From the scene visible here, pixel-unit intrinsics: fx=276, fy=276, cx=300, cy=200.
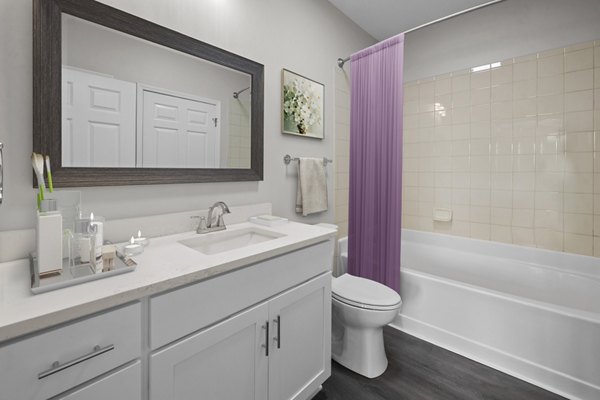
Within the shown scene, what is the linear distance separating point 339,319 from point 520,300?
1092 mm

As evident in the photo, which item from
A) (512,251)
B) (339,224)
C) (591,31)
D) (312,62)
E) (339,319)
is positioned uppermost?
(591,31)

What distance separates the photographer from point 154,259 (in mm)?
1002

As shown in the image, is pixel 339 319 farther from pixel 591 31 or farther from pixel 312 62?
pixel 591 31

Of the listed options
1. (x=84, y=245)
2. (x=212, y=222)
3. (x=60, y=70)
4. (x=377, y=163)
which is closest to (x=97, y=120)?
(x=60, y=70)

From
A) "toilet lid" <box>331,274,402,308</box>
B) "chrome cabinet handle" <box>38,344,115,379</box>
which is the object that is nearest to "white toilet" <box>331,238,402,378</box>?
"toilet lid" <box>331,274,402,308</box>

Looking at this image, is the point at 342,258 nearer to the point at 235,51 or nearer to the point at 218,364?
the point at 218,364

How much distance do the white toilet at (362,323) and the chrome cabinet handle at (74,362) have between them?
1.28m

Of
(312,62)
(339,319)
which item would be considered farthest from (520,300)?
(312,62)

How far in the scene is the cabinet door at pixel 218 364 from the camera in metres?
0.84

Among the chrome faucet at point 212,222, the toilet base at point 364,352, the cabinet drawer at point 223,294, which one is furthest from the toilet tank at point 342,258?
the chrome faucet at point 212,222

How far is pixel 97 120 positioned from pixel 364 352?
1.85m

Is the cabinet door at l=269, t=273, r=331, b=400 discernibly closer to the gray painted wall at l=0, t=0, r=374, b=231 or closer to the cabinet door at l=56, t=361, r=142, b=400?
the cabinet door at l=56, t=361, r=142, b=400

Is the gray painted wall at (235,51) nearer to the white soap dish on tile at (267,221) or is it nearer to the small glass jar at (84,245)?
the white soap dish on tile at (267,221)

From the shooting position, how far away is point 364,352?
1687 mm
